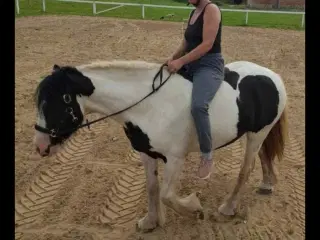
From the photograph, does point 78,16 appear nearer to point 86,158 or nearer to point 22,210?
point 86,158

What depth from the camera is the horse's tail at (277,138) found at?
4.45 meters

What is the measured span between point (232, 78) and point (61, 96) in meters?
1.78

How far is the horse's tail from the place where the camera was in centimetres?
445

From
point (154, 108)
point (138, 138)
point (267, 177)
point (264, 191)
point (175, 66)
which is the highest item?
point (175, 66)

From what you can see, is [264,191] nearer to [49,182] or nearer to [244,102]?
[244,102]

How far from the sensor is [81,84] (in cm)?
323

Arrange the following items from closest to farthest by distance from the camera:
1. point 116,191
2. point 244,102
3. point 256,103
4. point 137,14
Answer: point 244,102 < point 256,103 < point 116,191 < point 137,14

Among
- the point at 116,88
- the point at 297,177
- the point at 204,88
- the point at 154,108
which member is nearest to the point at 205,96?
the point at 204,88

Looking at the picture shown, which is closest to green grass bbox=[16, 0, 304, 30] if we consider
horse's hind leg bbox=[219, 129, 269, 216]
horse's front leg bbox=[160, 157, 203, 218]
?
horse's hind leg bbox=[219, 129, 269, 216]

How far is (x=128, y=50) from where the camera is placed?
11.8 meters
